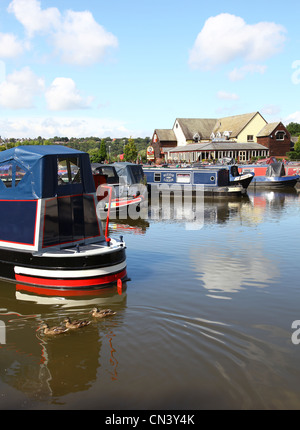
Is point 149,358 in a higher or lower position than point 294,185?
lower

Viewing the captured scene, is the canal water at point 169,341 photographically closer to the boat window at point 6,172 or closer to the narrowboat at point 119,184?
the boat window at point 6,172

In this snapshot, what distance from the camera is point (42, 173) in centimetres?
1061

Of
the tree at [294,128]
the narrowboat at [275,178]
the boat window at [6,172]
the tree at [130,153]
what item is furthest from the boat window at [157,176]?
the tree at [294,128]

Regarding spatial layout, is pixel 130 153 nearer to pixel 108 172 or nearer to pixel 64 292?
pixel 108 172

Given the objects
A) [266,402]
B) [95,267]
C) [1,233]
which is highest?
[1,233]

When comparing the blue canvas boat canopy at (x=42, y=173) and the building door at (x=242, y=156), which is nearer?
the blue canvas boat canopy at (x=42, y=173)

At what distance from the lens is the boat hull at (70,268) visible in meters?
10.3

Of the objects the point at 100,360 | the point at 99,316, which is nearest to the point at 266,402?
the point at 100,360

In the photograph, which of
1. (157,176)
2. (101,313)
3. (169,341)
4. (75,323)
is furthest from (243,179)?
(75,323)

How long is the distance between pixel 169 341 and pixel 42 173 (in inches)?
224

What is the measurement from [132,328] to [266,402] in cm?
336

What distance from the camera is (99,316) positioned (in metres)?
9.09

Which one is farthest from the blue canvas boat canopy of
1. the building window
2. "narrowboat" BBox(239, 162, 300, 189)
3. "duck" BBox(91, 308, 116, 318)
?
the building window

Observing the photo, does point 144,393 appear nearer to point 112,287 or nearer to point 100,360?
point 100,360
